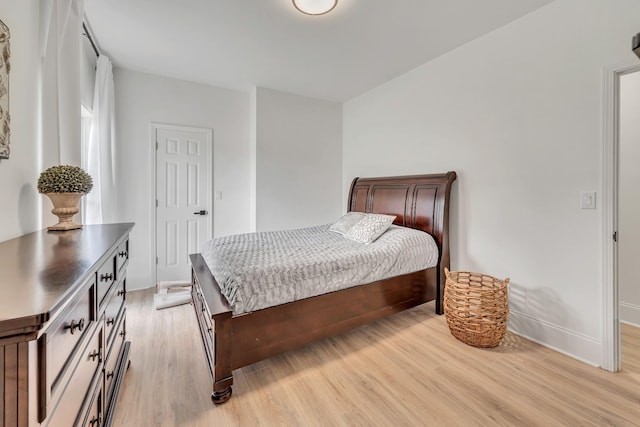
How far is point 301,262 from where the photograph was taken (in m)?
2.00

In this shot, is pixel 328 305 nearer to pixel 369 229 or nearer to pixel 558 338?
pixel 369 229

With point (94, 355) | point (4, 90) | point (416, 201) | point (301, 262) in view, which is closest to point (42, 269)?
point (94, 355)

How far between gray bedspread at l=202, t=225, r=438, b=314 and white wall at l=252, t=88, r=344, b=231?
1135 millimetres

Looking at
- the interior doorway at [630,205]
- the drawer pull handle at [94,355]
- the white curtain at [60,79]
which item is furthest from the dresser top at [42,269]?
the interior doorway at [630,205]

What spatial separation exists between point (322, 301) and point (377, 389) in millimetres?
643

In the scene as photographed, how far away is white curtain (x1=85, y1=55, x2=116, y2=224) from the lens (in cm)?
282

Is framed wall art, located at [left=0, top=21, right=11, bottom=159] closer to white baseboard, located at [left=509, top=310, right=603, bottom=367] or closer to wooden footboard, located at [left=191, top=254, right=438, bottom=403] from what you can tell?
wooden footboard, located at [left=191, top=254, right=438, bottom=403]

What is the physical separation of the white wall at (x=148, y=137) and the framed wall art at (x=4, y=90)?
2.21 m

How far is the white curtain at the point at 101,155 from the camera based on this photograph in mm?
2816

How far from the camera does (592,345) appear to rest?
2.00 meters

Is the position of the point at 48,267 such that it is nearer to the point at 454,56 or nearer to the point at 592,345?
the point at 592,345

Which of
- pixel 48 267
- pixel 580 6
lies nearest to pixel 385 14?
pixel 580 6

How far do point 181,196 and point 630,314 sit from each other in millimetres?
4990

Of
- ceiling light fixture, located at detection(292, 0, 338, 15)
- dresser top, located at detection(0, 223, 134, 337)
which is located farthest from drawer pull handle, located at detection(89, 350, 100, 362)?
ceiling light fixture, located at detection(292, 0, 338, 15)
